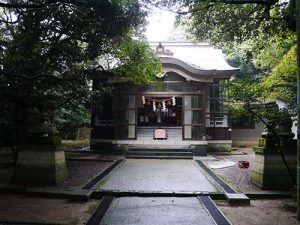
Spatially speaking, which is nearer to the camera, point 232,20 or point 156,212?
point 156,212

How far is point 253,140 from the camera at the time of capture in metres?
24.4

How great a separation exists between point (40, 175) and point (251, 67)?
23.7 metres

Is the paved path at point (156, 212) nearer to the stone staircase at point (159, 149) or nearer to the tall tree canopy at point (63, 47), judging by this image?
the tall tree canopy at point (63, 47)

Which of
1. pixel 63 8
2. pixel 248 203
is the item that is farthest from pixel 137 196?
pixel 63 8

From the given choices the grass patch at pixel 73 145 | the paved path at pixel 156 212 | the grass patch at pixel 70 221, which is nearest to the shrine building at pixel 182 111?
the grass patch at pixel 73 145

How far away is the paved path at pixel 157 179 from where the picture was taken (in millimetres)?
9181

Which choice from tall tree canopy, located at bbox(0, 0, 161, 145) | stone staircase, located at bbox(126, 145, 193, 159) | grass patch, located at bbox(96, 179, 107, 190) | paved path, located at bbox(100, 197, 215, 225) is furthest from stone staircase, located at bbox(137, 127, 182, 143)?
paved path, located at bbox(100, 197, 215, 225)

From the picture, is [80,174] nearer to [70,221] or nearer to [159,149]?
[70,221]

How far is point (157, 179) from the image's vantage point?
34.9ft

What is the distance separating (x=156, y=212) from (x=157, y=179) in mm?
3623

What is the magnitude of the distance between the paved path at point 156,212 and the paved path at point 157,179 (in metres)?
0.94

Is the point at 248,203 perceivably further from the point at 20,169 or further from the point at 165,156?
the point at 165,156

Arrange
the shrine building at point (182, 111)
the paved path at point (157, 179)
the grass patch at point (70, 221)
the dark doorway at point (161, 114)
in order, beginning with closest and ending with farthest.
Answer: the grass patch at point (70, 221) < the paved path at point (157, 179) < the shrine building at point (182, 111) < the dark doorway at point (161, 114)

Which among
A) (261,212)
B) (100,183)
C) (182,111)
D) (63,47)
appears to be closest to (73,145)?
(182,111)
